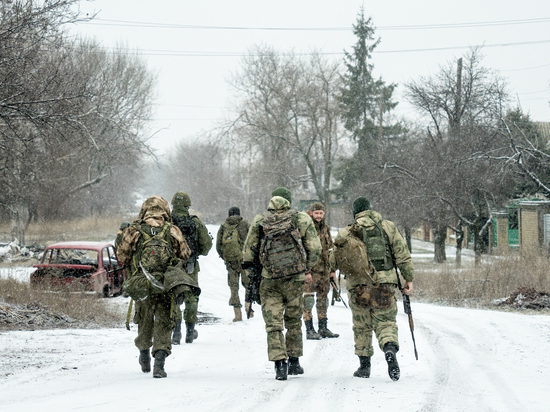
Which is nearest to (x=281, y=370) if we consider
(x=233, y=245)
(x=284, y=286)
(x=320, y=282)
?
(x=284, y=286)

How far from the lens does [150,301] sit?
6.17 metres

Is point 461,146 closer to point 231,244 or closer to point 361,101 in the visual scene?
point 231,244

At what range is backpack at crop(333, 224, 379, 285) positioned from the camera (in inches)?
247

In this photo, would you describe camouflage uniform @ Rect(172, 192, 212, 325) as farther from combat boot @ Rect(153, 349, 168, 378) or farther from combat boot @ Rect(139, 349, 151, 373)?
combat boot @ Rect(153, 349, 168, 378)

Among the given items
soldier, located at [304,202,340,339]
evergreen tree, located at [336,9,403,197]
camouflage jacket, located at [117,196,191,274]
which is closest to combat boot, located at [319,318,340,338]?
soldier, located at [304,202,340,339]

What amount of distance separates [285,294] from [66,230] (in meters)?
35.2

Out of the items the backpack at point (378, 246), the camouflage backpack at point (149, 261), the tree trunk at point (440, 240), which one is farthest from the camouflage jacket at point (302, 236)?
the tree trunk at point (440, 240)

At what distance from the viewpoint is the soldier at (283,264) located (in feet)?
20.5

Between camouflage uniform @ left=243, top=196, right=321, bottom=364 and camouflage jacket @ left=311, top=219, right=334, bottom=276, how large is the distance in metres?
2.49

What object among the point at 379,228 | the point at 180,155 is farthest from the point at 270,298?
the point at 180,155

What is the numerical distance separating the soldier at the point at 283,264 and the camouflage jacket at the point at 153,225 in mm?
688

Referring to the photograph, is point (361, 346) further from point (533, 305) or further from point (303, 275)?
point (533, 305)

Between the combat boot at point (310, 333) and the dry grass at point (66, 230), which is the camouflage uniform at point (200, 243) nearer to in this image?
the combat boot at point (310, 333)

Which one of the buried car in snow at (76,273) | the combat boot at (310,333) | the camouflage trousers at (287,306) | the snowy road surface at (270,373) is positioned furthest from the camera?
the buried car in snow at (76,273)
